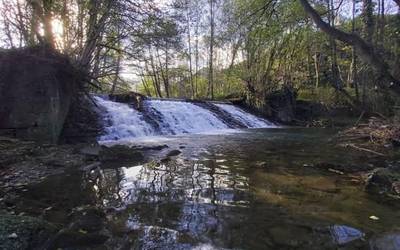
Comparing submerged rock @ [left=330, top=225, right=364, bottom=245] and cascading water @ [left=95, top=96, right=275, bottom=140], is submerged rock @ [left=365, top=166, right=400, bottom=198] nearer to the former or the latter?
submerged rock @ [left=330, top=225, right=364, bottom=245]

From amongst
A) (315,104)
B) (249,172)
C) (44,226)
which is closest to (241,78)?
(315,104)

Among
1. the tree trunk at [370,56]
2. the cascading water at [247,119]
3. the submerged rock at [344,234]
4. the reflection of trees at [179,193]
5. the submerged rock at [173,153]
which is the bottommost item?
the submerged rock at [344,234]

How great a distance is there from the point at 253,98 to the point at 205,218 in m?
18.7

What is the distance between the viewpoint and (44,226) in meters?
3.35

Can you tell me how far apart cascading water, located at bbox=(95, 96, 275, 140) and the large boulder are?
7.98 ft

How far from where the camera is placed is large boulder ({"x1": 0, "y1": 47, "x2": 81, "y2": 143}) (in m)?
8.20

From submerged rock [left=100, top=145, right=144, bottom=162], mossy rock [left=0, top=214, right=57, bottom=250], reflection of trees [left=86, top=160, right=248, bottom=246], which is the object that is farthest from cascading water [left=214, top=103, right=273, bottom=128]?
mossy rock [left=0, top=214, right=57, bottom=250]

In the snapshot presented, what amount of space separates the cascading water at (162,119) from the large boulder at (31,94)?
243 cm

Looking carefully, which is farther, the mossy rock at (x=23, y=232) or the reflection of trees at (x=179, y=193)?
the reflection of trees at (x=179, y=193)

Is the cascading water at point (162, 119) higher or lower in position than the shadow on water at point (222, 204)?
higher

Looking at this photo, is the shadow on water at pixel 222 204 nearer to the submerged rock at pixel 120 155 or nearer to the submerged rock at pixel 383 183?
the submerged rock at pixel 383 183

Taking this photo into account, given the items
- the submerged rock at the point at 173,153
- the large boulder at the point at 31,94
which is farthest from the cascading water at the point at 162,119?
the submerged rock at the point at 173,153

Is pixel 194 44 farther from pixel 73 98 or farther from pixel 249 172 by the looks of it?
pixel 249 172

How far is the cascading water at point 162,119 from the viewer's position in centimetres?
1216
